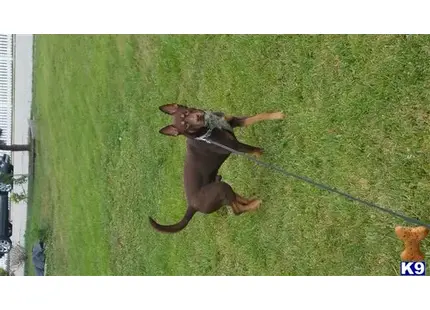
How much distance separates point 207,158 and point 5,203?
2788 mm

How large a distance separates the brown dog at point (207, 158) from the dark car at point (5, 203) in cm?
231

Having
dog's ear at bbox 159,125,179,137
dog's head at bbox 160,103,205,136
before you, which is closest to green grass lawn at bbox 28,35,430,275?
dog's head at bbox 160,103,205,136

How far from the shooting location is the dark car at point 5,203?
19.1 ft

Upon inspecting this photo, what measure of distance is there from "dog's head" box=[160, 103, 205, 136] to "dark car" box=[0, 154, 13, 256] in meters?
2.82

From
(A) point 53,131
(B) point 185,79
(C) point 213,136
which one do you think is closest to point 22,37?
(B) point 185,79

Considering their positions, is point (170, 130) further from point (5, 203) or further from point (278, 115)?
point (5, 203)

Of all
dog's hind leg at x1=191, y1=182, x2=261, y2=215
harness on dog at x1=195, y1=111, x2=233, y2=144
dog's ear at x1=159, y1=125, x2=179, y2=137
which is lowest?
dog's hind leg at x1=191, y1=182, x2=261, y2=215

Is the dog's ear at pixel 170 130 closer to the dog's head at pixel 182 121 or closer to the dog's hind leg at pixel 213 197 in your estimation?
the dog's head at pixel 182 121

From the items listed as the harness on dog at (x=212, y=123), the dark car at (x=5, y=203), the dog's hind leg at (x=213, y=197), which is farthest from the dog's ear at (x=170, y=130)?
the dark car at (x=5, y=203)

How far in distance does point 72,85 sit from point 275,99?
148 inches

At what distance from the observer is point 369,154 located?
3.79 m

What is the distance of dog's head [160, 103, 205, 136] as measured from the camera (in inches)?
145

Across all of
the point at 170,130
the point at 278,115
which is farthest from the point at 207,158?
the point at 278,115

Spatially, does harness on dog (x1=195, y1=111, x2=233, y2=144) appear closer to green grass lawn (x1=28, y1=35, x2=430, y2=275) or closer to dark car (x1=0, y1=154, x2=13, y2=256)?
green grass lawn (x1=28, y1=35, x2=430, y2=275)
